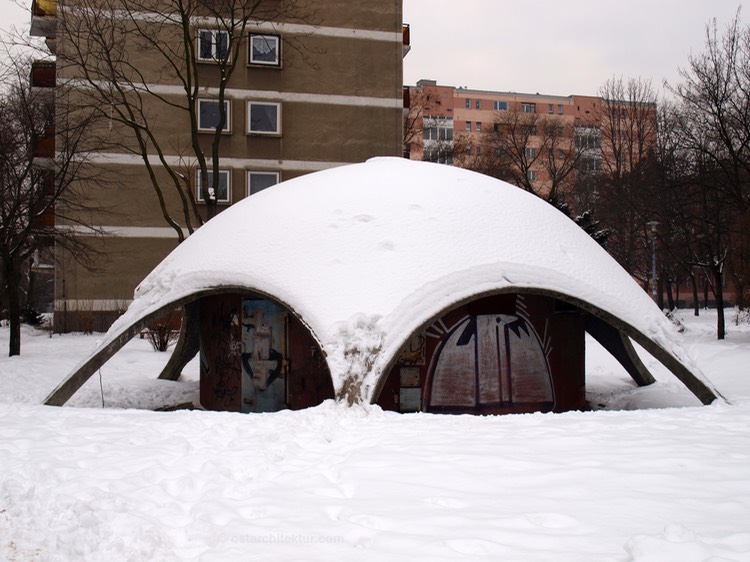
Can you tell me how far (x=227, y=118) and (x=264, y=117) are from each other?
1.45 meters

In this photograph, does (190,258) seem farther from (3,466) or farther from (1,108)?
(1,108)

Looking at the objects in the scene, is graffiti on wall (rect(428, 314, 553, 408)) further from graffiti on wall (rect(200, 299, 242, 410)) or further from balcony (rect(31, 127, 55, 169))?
balcony (rect(31, 127, 55, 169))

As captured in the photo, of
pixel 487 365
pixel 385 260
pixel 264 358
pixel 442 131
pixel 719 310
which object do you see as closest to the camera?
pixel 385 260

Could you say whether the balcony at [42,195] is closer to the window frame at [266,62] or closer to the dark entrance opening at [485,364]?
the window frame at [266,62]

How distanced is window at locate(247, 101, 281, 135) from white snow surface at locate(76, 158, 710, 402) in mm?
16555

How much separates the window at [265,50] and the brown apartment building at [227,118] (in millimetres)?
40

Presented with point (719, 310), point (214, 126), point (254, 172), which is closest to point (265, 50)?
point (214, 126)

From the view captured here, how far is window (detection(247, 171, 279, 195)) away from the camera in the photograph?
26641 mm

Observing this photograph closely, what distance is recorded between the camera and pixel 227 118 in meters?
26.4

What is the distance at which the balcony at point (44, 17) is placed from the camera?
85.6ft

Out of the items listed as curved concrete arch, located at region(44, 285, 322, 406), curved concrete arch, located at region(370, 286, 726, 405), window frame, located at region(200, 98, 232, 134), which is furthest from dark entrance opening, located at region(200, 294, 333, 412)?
window frame, located at region(200, 98, 232, 134)

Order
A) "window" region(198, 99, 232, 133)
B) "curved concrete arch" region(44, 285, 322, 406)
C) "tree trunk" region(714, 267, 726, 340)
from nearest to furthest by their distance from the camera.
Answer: "curved concrete arch" region(44, 285, 322, 406)
"tree trunk" region(714, 267, 726, 340)
"window" region(198, 99, 232, 133)

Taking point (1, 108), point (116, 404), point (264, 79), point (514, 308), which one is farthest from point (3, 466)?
point (264, 79)

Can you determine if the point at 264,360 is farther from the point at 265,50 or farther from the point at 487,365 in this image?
the point at 265,50
